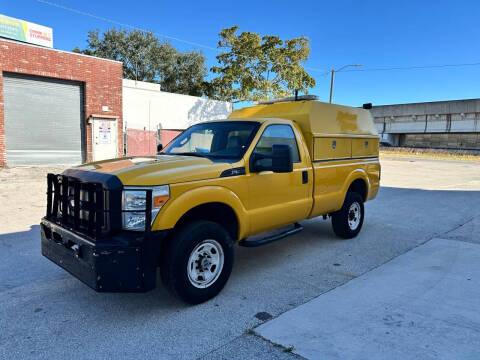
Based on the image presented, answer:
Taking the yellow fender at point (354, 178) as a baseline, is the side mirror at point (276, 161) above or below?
above

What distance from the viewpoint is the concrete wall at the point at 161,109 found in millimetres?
20281

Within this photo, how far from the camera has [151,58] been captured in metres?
37.1

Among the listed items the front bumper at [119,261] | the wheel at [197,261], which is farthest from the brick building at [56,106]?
the wheel at [197,261]

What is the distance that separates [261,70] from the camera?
29.0 metres

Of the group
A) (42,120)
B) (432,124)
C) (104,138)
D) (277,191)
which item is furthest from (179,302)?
(432,124)

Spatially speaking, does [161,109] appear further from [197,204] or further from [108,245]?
[108,245]

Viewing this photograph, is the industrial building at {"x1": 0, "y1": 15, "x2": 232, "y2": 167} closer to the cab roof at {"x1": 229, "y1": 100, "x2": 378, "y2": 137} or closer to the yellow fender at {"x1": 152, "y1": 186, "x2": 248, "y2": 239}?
the cab roof at {"x1": 229, "y1": 100, "x2": 378, "y2": 137}

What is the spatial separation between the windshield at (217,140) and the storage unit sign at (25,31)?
689 inches

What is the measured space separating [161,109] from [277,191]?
18.7 m

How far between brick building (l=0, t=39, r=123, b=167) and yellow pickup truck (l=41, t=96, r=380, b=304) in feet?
45.0

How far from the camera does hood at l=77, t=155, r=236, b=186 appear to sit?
3404 millimetres

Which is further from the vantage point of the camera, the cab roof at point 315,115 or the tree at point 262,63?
the tree at point 262,63

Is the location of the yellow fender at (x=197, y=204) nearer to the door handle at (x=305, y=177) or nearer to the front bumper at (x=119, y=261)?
the front bumper at (x=119, y=261)

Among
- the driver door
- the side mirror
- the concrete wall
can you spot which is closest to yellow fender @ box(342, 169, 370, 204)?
the driver door
